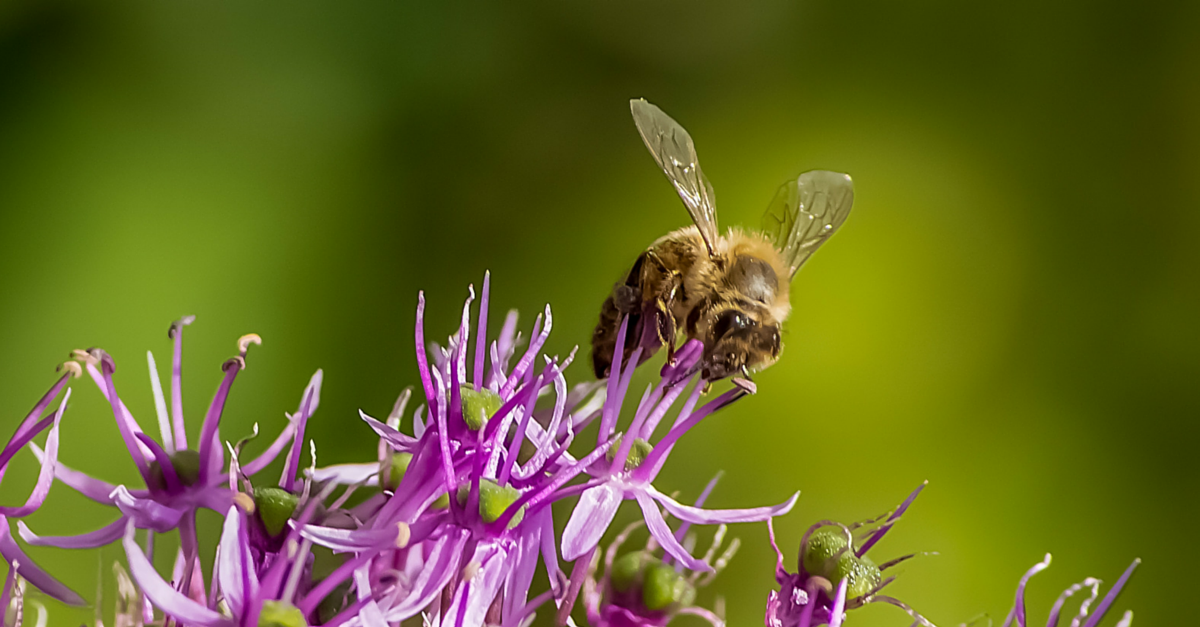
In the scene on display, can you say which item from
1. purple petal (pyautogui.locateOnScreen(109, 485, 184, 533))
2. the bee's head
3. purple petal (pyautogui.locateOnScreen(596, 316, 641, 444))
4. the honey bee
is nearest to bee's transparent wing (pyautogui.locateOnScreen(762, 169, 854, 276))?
the honey bee

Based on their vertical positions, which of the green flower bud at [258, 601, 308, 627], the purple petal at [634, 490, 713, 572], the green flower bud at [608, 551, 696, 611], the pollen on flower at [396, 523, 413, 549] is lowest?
the green flower bud at [258, 601, 308, 627]

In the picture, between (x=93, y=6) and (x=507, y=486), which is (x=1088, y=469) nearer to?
(x=507, y=486)

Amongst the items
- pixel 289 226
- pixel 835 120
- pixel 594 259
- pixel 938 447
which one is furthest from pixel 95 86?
pixel 938 447

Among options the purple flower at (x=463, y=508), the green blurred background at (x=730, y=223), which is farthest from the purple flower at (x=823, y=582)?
the green blurred background at (x=730, y=223)

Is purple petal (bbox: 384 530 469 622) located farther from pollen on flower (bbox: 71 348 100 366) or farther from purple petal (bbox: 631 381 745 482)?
pollen on flower (bbox: 71 348 100 366)

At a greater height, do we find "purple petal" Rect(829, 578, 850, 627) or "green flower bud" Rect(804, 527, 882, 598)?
"green flower bud" Rect(804, 527, 882, 598)

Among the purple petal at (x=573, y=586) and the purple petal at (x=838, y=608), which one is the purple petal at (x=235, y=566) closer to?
the purple petal at (x=573, y=586)

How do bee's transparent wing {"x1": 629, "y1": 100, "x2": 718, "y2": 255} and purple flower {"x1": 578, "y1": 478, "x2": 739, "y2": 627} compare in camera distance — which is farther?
bee's transparent wing {"x1": 629, "y1": 100, "x2": 718, "y2": 255}
